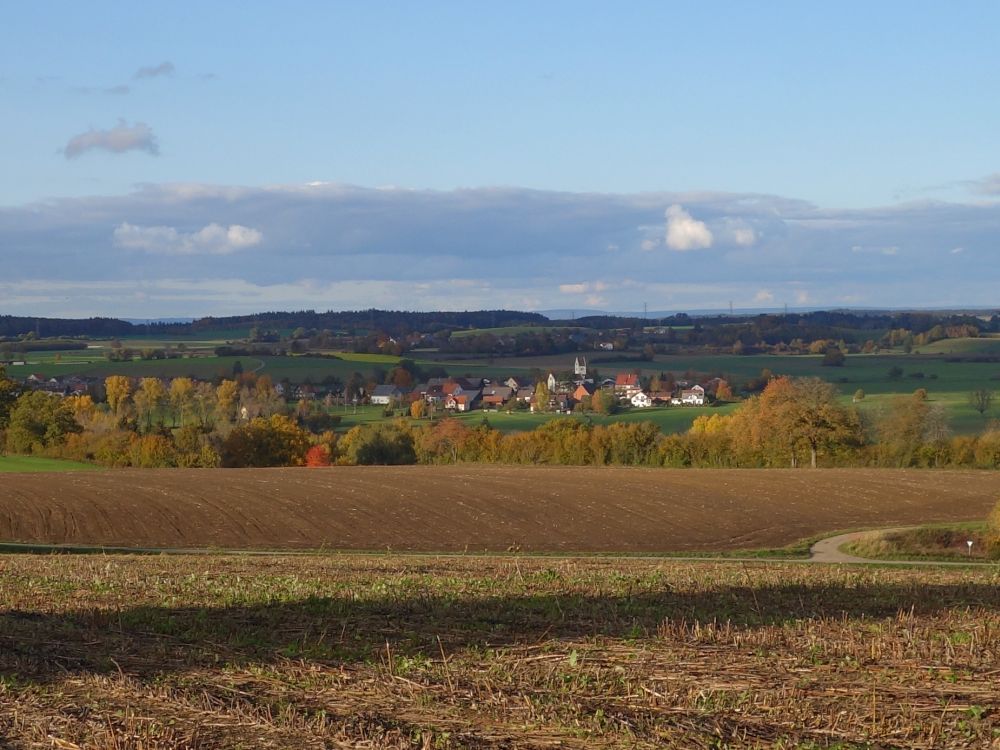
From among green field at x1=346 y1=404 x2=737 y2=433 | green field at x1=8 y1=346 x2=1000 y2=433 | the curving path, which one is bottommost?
the curving path

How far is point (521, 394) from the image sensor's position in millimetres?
129125

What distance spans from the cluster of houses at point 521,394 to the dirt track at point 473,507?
53019mm

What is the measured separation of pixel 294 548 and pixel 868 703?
36.1 m

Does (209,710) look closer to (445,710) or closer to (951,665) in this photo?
(445,710)

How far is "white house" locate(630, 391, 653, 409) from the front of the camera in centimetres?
12514

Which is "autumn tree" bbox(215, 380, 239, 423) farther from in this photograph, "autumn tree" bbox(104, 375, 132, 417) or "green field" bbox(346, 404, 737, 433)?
"green field" bbox(346, 404, 737, 433)

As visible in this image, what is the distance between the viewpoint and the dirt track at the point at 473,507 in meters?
45.4

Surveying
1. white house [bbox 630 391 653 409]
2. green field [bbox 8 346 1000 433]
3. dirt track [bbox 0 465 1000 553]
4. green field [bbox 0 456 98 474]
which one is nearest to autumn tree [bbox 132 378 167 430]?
green field [bbox 8 346 1000 433]

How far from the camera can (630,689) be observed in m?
7.82

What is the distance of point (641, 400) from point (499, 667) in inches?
4706

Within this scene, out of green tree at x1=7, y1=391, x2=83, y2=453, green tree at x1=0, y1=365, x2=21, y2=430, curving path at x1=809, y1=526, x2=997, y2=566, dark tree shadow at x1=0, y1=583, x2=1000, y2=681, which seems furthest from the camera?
green tree at x1=7, y1=391, x2=83, y2=453

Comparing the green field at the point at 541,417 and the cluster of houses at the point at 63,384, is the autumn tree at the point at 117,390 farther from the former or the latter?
the green field at the point at 541,417

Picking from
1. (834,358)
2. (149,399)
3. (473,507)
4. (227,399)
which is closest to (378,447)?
(227,399)

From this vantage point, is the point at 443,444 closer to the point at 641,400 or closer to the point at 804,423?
the point at 804,423
